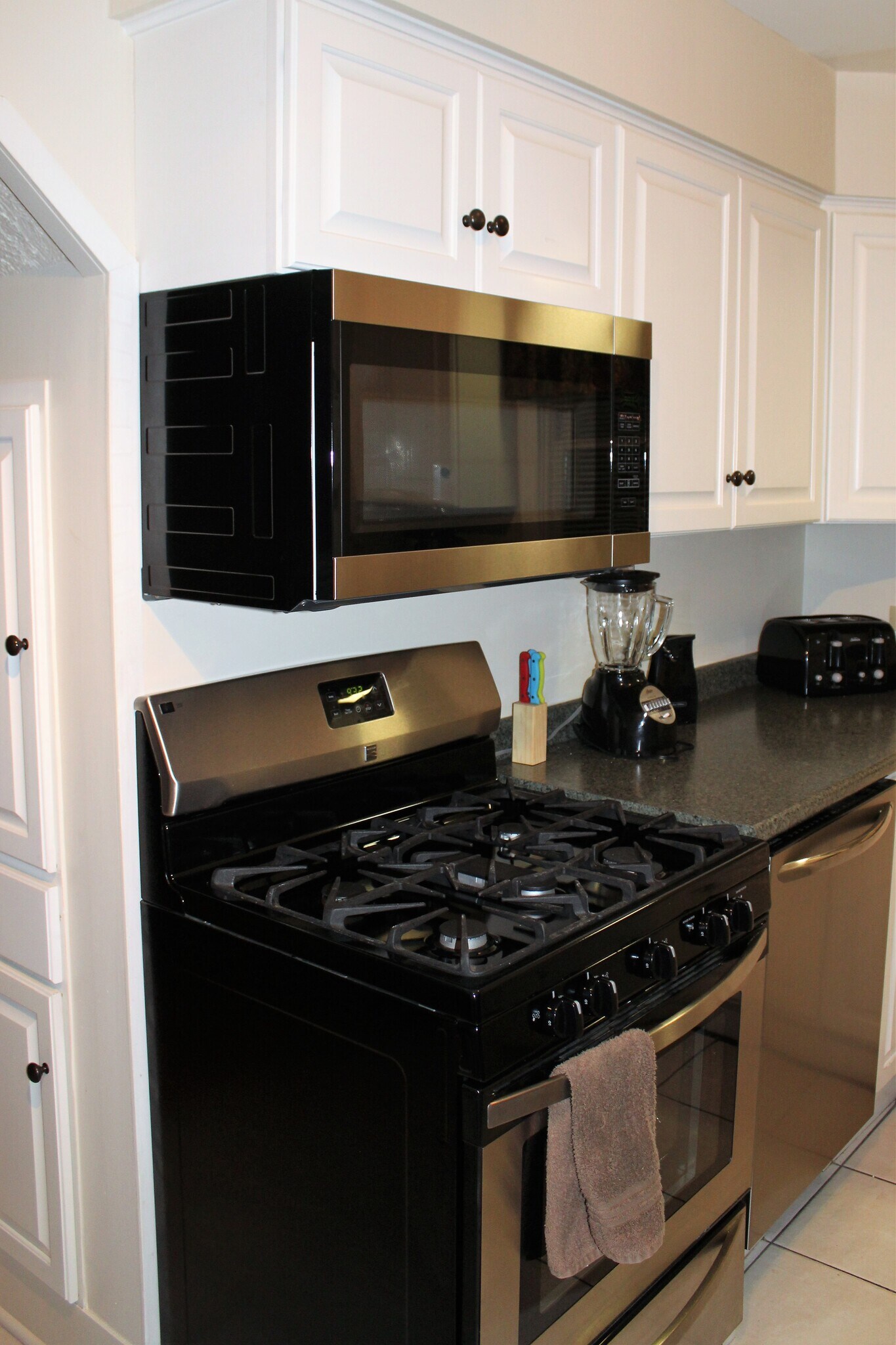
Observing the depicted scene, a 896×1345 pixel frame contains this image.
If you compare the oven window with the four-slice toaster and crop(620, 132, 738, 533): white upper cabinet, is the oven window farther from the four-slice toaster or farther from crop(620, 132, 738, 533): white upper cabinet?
the four-slice toaster

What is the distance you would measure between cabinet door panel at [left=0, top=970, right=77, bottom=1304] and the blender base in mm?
1138

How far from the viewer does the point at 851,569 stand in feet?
10.6

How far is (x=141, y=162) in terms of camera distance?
158 centimetres

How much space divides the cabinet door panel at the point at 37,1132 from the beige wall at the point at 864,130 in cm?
239

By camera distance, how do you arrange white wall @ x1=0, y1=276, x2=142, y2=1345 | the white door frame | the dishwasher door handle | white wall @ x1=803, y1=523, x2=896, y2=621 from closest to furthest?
1. the white door frame
2. white wall @ x1=0, y1=276, x2=142, y2=1345
3. the dishwasher door handle
4. white wall @ x1=803, y1=523, x2=896, y2=621

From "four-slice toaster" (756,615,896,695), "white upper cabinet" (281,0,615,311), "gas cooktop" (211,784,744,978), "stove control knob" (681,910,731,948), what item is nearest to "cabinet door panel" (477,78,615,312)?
"white upper cabinet" (281,0,615,311)

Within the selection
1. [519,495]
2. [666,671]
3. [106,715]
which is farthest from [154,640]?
[666,671]

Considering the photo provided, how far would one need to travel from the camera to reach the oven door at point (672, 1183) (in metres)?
1.33

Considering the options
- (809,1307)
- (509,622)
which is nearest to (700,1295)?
(809,1307)

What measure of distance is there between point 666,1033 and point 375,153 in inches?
48.5

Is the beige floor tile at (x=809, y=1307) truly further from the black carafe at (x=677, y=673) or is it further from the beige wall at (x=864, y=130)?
the beige wall at (x=864, y=130)

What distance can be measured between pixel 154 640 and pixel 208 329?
46 centimetres

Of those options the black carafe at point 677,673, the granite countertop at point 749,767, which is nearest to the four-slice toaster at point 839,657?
the granite countertop at point 749,767

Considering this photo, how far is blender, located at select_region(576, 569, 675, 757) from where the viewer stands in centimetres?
229
